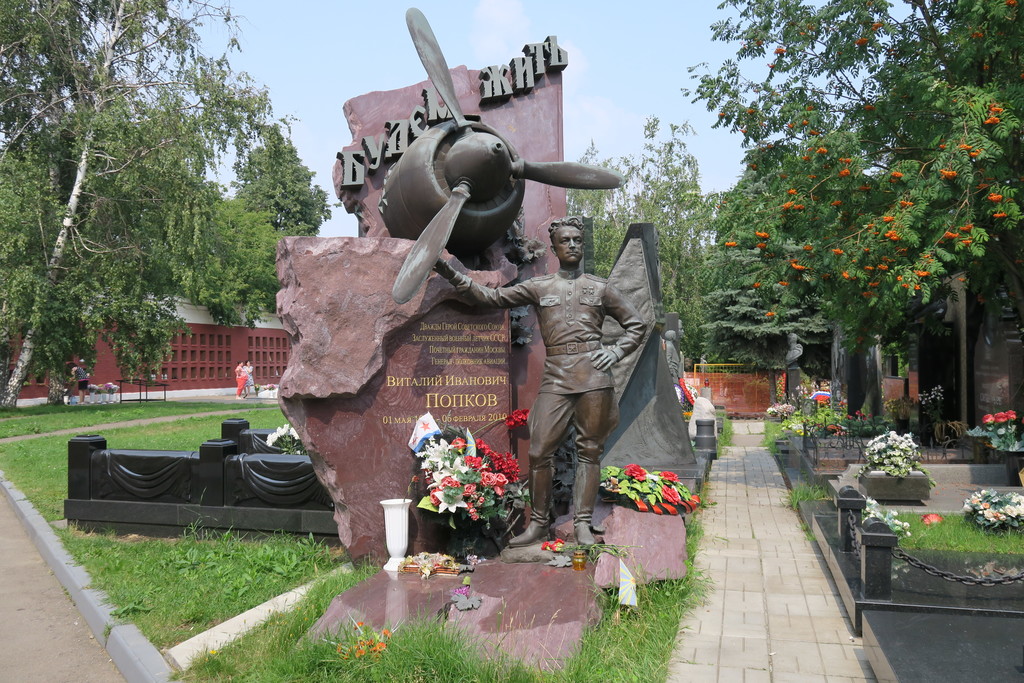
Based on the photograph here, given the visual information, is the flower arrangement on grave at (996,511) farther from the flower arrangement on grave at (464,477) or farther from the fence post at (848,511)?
the flower arrangement on grave at (464,477)

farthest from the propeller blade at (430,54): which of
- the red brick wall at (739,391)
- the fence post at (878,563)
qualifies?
the red brick wall at (739,391)

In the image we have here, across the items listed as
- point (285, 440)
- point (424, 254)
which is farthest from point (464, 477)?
point (285, 440)

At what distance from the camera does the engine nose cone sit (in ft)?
22.0

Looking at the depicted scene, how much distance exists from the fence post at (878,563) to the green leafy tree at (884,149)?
14.1 ft

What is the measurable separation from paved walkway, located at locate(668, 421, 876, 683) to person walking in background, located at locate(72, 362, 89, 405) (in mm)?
23466

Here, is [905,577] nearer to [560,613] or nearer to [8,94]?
[560,613]

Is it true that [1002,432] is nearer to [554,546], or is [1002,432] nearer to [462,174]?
[554,546]

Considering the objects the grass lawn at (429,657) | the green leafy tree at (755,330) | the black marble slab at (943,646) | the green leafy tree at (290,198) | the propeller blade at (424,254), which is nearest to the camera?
the black marble slab at (943,646)

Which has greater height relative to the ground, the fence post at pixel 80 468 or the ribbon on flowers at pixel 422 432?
the ribbon on flowers at pixel 422 432

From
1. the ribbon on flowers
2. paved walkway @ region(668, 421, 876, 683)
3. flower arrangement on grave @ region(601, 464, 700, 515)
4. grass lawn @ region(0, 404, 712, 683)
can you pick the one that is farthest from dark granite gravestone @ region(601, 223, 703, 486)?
the ribbon on flowers

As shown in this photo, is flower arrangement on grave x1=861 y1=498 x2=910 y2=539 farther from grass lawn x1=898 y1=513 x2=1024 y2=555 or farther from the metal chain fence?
the metal chain fence

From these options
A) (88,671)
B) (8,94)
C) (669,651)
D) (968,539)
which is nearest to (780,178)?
(968,539)

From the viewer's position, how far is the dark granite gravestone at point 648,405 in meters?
10.1

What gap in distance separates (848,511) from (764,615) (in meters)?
1.23
